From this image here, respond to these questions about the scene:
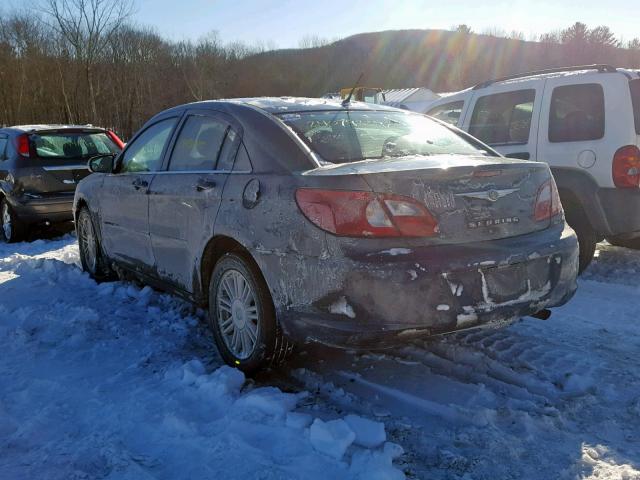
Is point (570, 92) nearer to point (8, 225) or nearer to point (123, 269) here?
point (123, 269)

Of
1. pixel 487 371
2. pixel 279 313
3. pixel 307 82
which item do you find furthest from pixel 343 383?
pixel 307 82

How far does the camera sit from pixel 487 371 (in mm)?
3203

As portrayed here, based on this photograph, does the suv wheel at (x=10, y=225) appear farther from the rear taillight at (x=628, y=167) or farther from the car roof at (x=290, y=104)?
the rear taillight at (x=628, y=167)

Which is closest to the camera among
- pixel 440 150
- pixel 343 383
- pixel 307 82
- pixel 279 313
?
pixel 279 313

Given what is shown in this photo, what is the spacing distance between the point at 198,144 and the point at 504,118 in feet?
11.9

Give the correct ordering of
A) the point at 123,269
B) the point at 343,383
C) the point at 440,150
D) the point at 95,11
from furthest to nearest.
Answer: the point at 95,11
the point at 123,269
the point at 440,150
the point at 343,383

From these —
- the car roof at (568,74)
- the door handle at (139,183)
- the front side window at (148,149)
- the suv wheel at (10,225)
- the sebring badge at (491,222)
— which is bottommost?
the suv wheel at (10,225)

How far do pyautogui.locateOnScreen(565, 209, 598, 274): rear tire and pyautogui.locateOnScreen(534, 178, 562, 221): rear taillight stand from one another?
223 cm

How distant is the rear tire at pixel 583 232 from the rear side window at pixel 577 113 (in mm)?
688

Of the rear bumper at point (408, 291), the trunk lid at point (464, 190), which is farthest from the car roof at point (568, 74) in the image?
the rear bumper at point (408, 291)

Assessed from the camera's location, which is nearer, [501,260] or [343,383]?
[501,260]

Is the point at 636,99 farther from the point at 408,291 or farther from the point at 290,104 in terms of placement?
the point at 408,291

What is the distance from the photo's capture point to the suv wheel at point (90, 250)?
208 inches

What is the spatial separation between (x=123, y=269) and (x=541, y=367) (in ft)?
11.2
